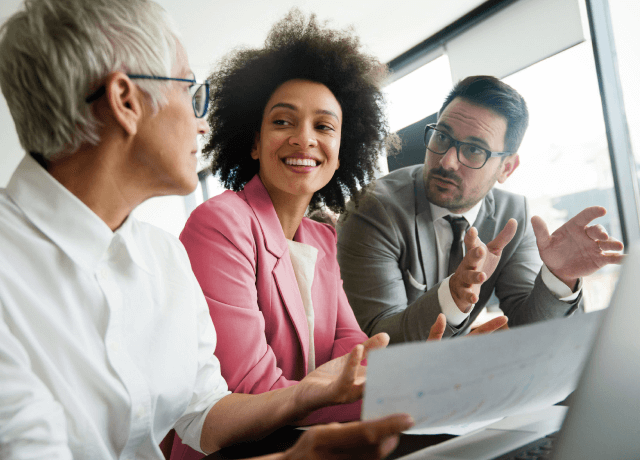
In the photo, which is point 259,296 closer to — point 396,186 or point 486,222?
point 396,186

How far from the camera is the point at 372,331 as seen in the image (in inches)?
58.4

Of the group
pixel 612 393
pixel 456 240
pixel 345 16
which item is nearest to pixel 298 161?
pixel 456 240

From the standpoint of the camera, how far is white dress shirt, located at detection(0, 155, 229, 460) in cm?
47

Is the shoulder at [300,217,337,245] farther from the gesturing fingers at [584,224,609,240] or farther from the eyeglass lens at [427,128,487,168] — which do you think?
the gesturing fingers at [584,224,609,240]

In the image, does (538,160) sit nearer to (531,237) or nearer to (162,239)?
(531,237)

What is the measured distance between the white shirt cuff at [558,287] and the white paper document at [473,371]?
1.09 metres

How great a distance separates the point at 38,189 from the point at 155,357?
0.86 ft

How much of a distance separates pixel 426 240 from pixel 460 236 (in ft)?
0.45

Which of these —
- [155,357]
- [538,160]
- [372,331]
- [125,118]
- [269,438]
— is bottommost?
[269,438]

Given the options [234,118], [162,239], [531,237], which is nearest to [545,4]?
[531,237]

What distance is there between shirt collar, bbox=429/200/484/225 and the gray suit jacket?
0.02 metres

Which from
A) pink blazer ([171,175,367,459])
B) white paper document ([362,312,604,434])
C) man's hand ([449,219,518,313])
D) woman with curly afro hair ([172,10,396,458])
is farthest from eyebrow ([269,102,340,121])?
white paper document ([362,312,604,434])

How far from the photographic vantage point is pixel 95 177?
61 cm

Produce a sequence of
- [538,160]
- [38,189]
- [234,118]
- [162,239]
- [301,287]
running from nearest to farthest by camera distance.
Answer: [38,189] < [162,239] < [301,287] < [234,118] < [538,160]
